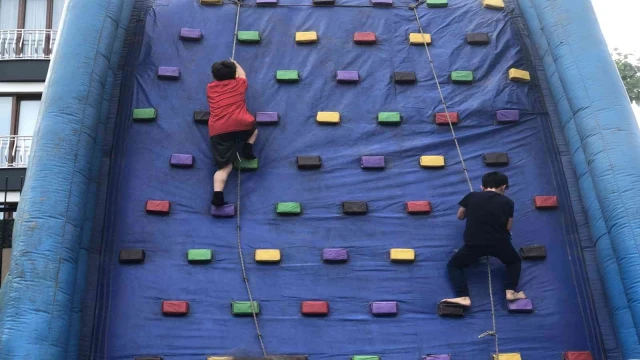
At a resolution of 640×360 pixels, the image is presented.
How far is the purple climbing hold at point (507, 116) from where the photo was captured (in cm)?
860

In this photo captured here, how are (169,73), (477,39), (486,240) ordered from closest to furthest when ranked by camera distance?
(486,240), (169,73), (477,39)

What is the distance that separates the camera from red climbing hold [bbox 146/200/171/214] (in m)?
7.88

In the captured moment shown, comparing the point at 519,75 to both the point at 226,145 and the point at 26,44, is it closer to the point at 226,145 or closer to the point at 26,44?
the point at 226,145

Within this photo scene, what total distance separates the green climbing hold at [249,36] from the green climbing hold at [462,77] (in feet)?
6.37

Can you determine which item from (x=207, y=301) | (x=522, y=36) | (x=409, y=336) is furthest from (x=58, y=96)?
(x=522, y=36)

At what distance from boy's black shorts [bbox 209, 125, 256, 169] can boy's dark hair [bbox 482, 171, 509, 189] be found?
209 centimetres

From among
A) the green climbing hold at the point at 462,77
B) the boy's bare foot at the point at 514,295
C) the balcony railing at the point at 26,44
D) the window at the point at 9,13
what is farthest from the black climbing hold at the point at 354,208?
the window at the point at 9,13

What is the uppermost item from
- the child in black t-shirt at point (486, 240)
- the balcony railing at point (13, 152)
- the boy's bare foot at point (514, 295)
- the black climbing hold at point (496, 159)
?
the balcony railing at point (13, 152)

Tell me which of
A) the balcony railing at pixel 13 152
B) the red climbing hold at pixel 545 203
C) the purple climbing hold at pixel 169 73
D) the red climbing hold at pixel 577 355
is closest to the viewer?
the red climbing hold at pixel 577 355

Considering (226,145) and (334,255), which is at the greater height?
(226,145)

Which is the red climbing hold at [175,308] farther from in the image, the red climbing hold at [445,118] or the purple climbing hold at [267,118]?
the red climbing hold at [445,118]

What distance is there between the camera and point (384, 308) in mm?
7367

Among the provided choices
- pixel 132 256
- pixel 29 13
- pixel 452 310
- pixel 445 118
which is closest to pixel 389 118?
pixel 445 118

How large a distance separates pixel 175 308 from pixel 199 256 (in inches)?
19.9
